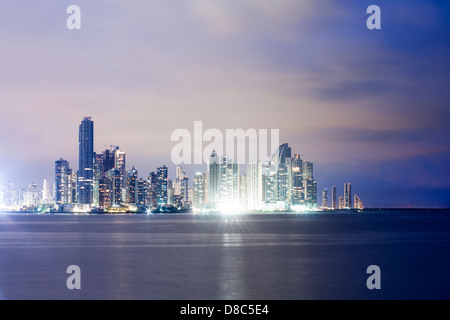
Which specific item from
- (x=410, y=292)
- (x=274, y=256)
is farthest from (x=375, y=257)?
(x=410, y=292)

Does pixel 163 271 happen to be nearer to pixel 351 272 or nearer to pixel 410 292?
pixel 351 272

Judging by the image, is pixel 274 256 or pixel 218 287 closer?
pixel 218 287

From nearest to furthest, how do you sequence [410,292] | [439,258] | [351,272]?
[410,292] → [351,272] → [439,258]
